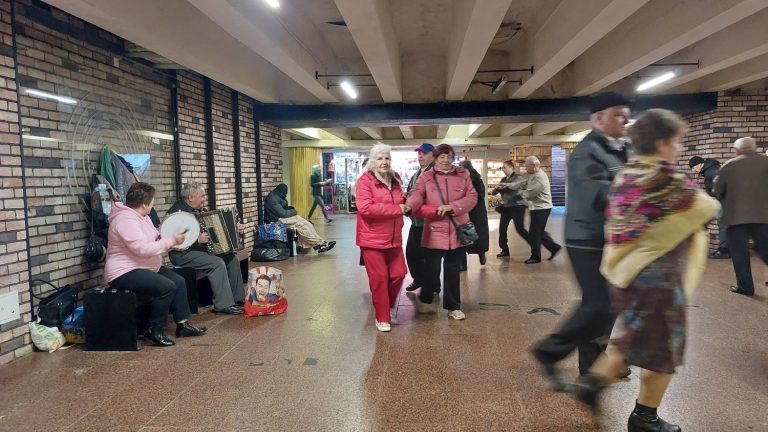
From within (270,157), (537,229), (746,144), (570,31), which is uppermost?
(570,31)

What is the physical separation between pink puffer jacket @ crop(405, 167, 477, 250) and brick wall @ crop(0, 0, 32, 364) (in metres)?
2.88

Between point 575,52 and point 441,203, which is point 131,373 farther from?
point 575,52

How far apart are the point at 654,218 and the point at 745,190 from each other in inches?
139

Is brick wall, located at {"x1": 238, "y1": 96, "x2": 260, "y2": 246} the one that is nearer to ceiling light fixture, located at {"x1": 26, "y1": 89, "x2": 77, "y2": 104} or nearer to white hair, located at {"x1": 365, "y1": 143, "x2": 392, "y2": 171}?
ceiling light fixture, located at {"x1": 26, "y1": 89, "x2": 77, "y2": 104}

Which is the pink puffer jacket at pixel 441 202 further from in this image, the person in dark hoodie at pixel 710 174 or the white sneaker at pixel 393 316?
the person in dark hoodie at pixel 710 174

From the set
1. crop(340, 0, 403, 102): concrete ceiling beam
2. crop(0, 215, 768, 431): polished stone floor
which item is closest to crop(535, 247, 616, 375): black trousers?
crop(0, 215, 768, 431): polished stone floor

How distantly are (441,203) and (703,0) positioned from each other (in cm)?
304

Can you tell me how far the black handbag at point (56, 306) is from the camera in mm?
3432

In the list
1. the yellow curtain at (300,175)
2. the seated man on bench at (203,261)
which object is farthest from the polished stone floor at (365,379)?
the yellow curtain at (300,175)

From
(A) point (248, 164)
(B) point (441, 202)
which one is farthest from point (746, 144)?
(A) point (248, 164)

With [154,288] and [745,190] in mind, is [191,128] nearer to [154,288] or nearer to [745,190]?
[154,288]

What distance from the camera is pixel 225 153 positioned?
6641 millimetres

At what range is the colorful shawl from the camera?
1.74 meters

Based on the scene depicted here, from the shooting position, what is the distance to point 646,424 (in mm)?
1959
